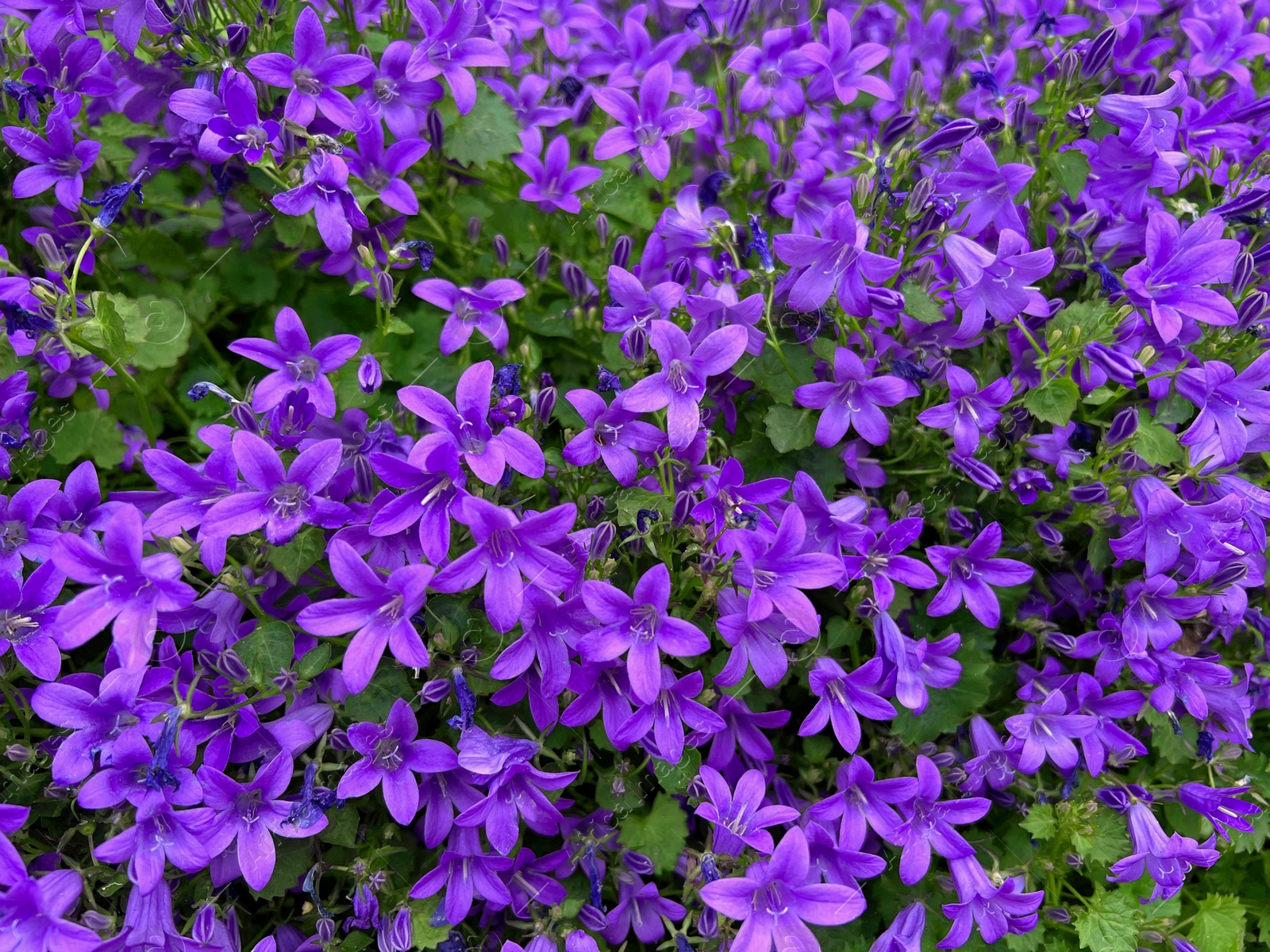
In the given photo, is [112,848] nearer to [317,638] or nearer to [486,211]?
[317,638]

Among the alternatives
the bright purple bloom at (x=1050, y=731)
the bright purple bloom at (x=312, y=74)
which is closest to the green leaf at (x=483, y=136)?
the bright purple bloom at (x=312, y=74)

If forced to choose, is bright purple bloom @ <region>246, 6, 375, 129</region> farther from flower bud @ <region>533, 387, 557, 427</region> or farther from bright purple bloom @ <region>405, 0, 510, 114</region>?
flower bud @ <region>533, 387, 557, 427</region>

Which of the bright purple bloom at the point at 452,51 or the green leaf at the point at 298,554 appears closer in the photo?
the green leaf at the point at 298,554

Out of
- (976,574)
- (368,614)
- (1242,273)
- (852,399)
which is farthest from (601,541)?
(1242,273)

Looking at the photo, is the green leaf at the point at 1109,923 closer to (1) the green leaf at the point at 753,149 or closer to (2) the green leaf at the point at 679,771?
(2) the green leaf at the point at 679,771

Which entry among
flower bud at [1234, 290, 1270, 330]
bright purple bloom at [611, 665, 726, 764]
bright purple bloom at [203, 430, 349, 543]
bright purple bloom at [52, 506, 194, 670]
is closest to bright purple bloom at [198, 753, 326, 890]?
bright purple bloom at [52, 506, 194, 670]

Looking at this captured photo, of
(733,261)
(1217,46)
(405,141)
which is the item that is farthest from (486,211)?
(1217,46)
